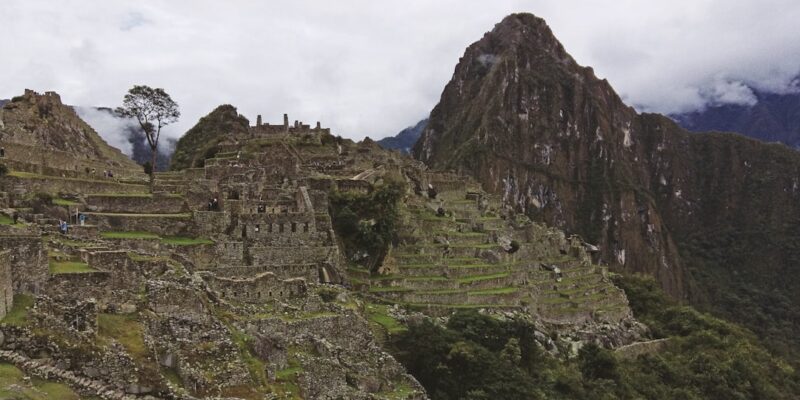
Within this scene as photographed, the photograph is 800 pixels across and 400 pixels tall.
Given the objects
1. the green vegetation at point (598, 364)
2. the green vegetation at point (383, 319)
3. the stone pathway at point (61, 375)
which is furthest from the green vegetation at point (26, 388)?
the green vegetation at point (383, 319)

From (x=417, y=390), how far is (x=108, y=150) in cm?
4033

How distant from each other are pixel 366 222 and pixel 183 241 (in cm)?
995

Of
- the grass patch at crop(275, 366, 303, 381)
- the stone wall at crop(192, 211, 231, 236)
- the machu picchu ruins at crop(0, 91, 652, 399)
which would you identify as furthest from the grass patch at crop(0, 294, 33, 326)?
the stone wall at crop(192, 211, 231, 236)

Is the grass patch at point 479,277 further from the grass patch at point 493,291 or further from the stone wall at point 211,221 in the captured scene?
the stone wall at point 211,221

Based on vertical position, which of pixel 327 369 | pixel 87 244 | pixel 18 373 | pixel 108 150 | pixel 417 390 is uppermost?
pixel 108 150

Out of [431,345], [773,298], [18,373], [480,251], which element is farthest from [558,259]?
[773,298]

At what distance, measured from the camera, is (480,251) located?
42.5 metres

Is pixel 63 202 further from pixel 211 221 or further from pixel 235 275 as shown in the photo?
pixel 235 275

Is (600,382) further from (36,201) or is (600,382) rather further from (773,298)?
(773,298)

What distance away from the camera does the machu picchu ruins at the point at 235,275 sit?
14.9 m

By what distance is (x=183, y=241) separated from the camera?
25484 millimetres

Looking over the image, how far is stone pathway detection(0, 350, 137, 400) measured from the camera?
12.8 m

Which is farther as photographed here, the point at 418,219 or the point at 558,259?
the point at 558,259

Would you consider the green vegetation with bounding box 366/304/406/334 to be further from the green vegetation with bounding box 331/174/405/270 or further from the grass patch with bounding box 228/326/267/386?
the grass patch with bounding box 228/326/267/386
